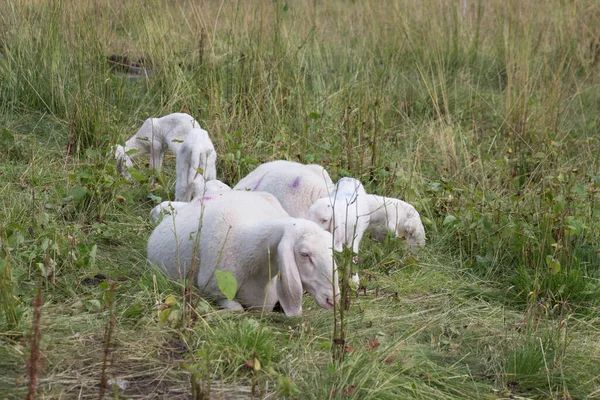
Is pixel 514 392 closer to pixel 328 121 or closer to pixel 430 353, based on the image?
pixel 430 353

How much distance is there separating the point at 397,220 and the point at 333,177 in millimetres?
870

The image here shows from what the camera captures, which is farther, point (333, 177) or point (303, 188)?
point (333, 177)

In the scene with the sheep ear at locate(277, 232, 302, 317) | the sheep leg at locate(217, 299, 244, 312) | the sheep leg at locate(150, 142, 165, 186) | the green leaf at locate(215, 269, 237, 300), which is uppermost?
the green leaf at locate(215, 269, 237, 300)

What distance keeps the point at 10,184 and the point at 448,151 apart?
2.66m

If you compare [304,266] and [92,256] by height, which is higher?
[304,266]

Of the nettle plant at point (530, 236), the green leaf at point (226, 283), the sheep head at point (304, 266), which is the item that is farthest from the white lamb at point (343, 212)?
the green leaf at point (226, 283)

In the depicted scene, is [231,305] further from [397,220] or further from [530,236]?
[530,236]

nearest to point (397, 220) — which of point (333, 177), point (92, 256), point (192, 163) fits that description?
point (333, 177)

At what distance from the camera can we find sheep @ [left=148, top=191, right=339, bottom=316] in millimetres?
3268

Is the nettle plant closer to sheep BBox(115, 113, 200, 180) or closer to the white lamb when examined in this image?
the white lamb

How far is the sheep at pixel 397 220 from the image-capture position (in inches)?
173

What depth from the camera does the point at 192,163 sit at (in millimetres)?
4441

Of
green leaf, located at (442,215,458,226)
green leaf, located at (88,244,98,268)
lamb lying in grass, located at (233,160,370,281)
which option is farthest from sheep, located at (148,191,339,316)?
green leaf, located at (442,215,458,226)

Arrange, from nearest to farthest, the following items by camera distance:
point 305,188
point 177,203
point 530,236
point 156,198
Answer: point 530,236, point 177,203, point 305,188, point 156,198
